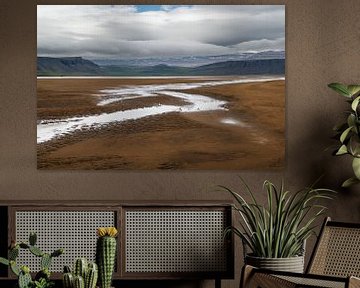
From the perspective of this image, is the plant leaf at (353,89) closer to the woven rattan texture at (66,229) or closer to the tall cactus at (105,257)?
the woven rattan texture at (66,229)

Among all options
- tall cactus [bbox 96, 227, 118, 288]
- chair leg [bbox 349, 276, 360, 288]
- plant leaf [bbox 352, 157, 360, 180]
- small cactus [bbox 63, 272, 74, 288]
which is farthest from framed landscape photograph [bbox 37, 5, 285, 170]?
chair leg [bbox 349, 276, 360, 288]

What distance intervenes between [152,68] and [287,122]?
1.06 metres

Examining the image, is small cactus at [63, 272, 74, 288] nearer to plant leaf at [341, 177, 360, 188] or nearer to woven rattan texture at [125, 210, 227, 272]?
woven rattan texture at [125, 210, 227, 272]

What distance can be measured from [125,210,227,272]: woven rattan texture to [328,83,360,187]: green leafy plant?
3.14 feet

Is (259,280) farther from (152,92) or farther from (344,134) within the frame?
(152,92)

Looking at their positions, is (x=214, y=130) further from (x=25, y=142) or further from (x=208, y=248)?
(x=25, y=142)

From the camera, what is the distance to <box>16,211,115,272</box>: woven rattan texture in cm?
571

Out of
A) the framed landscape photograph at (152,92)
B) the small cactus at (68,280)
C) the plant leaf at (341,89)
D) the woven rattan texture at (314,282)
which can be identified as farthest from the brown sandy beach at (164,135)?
the small cactus at (68,280)

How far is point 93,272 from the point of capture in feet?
13.7

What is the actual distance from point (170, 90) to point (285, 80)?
33.1 inches

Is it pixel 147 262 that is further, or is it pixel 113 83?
pixel 113 83

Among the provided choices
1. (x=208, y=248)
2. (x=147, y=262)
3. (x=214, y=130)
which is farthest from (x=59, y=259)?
(x=214, y=130)

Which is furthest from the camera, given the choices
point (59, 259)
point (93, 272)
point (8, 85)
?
point (8, 85)

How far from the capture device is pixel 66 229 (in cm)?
571
